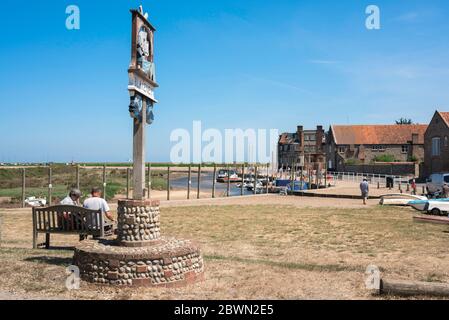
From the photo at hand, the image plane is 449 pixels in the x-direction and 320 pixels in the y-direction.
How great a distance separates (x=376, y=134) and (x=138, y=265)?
7497 centimetres

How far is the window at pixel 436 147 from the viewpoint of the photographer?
54281 mm

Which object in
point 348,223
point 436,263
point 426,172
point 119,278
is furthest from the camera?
point 426,172

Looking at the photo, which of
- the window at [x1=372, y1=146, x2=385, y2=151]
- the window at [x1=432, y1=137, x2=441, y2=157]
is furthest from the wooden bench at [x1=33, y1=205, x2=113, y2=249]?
the window at [x1=372, y1=146, x2=385, y2=151]

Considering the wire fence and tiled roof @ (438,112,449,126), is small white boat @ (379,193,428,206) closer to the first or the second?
the wire fence

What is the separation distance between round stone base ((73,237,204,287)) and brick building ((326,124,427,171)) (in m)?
67.3

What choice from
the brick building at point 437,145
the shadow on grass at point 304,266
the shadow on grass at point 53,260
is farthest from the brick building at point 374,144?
the shadow on grass at point 53,260

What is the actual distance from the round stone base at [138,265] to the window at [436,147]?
54.1m

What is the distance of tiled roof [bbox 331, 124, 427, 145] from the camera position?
73.9 meters

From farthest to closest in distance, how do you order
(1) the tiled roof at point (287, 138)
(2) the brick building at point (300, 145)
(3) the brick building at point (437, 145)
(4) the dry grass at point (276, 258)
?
(1) the tiled roof at point (287, 138), (2) the brick building at point (300, 145), (3) the brick building at point (437, 145), (4) the dry grass at point (276, 258)

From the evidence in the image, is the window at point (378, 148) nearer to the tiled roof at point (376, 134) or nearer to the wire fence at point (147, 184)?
the tiled roof at point (376, 134)
